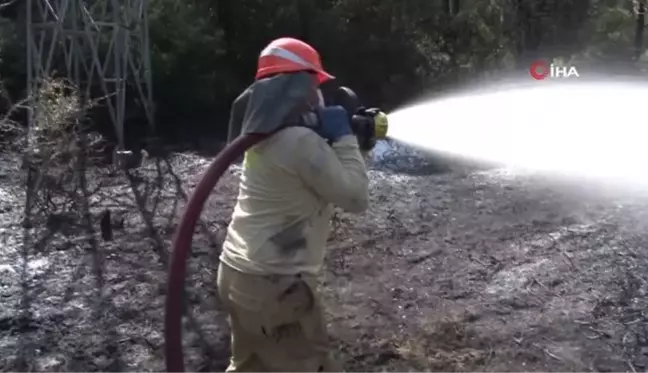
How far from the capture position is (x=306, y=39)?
11781mm

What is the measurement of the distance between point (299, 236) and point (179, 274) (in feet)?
1.24

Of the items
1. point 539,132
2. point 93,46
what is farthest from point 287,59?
point 539,132

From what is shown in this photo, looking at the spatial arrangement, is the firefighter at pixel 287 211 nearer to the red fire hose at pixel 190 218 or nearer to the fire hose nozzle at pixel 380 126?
the red fire hose at pixel 190 218

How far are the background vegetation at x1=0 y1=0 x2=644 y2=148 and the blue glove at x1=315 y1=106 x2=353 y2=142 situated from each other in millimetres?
7218

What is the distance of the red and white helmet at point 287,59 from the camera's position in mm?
2506

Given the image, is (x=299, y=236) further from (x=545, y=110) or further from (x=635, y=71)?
(x=635, y=71)

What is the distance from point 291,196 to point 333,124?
0.26 m

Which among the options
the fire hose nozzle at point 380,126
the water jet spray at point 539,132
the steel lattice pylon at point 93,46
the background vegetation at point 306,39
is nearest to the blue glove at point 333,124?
the fire hose nozzle at point 380,126

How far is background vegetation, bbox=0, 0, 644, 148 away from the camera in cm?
1071

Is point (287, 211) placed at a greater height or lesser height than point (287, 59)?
lesser

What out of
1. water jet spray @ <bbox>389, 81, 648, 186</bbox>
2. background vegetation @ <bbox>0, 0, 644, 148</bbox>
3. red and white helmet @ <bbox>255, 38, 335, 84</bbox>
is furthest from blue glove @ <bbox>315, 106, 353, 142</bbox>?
background vegetation @ <bbox>0, 0, 644, 148</bbox>

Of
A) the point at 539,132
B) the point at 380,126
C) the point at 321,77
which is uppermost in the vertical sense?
the point at 321,77

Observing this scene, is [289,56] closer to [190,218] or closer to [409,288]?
[190,218]

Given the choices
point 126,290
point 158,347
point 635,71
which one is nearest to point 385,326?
point 158,347
